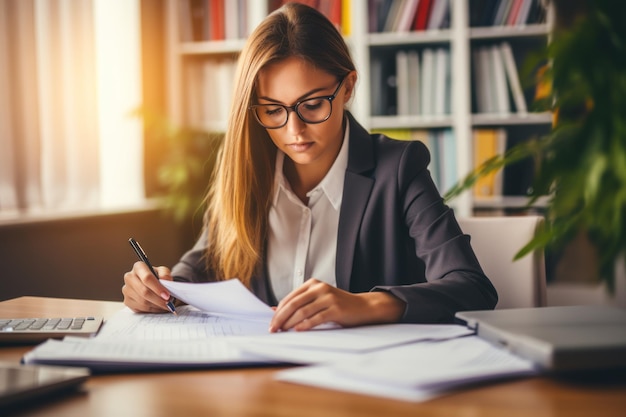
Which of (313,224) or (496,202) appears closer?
(313,224)

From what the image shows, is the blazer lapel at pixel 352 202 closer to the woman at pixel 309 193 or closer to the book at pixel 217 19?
the woman at pixel 309 193

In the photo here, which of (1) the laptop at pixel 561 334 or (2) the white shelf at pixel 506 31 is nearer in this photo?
(1) the laptop at pixel 561 334

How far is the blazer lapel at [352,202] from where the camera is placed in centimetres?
147

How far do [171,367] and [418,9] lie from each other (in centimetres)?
272

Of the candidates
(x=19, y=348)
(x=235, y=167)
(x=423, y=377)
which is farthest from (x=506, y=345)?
(x=235, y=167)

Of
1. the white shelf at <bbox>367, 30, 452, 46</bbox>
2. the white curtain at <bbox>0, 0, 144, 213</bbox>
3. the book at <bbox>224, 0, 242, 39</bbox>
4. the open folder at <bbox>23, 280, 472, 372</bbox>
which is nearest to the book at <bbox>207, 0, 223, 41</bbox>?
the book at <bbox>224, 0, 242, 39</bbox>

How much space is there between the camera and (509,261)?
4.88ft

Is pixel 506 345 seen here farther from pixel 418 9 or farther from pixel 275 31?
pixel 418 9

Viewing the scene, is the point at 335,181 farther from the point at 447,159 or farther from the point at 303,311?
the point at 447,159

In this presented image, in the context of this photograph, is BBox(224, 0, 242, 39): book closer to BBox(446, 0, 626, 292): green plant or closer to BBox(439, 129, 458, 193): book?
BBox(439, 129, 458, 193): book

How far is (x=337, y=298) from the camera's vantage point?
3.33 ft

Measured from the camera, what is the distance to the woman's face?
1.42 m

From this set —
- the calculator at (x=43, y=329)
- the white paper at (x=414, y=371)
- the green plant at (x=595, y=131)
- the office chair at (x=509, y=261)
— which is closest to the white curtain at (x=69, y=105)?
the calculator at (x=43, y=329)

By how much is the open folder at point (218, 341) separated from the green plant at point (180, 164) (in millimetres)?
2270
